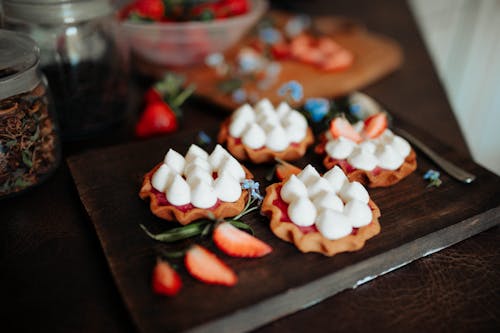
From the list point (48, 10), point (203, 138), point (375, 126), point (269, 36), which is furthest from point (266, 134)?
point (269, 36)

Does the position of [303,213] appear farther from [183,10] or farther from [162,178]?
[183,10]

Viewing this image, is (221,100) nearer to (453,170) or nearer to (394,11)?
(453,170)

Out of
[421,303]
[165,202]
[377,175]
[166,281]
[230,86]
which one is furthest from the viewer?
[230,86]

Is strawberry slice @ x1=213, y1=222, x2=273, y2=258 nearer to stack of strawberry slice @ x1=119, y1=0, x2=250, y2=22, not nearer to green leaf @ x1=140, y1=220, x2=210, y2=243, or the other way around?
green leaf @ x1=140, y1=220, x2=210, y2=243

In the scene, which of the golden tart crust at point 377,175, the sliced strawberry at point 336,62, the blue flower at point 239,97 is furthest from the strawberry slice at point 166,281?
the sliced strawberry at point 336,62

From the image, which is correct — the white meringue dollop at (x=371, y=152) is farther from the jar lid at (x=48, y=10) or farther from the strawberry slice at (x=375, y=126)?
the jar lid at (x=48, y=10)

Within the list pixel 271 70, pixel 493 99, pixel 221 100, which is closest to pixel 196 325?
pixel 221 100

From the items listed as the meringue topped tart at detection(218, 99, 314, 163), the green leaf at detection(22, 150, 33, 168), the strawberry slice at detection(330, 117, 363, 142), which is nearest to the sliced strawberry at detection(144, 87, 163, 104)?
the meringue topped tart at detection(218, 99, 314, 163)
